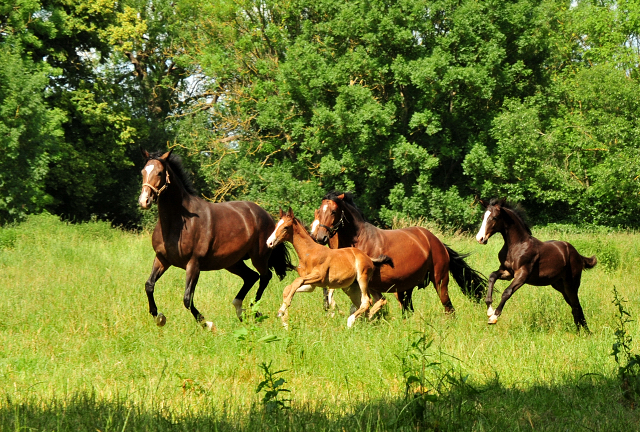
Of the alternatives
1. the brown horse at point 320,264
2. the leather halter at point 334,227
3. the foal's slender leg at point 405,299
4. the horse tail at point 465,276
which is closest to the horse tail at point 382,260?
the brown horse at point 320,264

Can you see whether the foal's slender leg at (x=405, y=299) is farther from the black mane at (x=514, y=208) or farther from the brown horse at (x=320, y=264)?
the black mane at (x=514, y=208)

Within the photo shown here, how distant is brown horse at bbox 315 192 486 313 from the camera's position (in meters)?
8.75

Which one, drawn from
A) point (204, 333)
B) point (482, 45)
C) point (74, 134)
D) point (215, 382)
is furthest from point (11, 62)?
→ point (215, 382)

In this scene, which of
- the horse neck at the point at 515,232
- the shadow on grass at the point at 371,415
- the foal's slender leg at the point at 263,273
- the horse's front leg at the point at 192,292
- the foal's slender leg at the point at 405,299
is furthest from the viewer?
the foal's slender leg at the point at 263,273

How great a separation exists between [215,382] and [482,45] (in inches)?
931

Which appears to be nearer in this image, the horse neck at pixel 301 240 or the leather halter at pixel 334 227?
the horse neck at pixel 301 240

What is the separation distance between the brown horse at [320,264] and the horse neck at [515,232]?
183cm

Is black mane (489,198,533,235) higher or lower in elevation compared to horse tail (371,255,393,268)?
higher

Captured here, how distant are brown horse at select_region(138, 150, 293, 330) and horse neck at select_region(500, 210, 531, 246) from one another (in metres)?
3.81

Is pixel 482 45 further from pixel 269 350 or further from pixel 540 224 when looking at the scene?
pixel 269 350

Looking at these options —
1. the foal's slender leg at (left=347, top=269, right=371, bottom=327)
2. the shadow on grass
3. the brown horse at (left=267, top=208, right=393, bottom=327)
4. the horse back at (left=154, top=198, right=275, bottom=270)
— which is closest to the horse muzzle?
the horse back at (left=154, top=198, right=275, bottom=270)

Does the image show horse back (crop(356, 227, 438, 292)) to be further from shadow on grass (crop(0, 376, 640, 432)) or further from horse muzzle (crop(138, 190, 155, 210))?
shadow on grass (crop(0, 376, 640, 432))

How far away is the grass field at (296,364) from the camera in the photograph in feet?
15.7

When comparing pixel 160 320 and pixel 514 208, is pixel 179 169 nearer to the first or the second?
pixel 160 320
